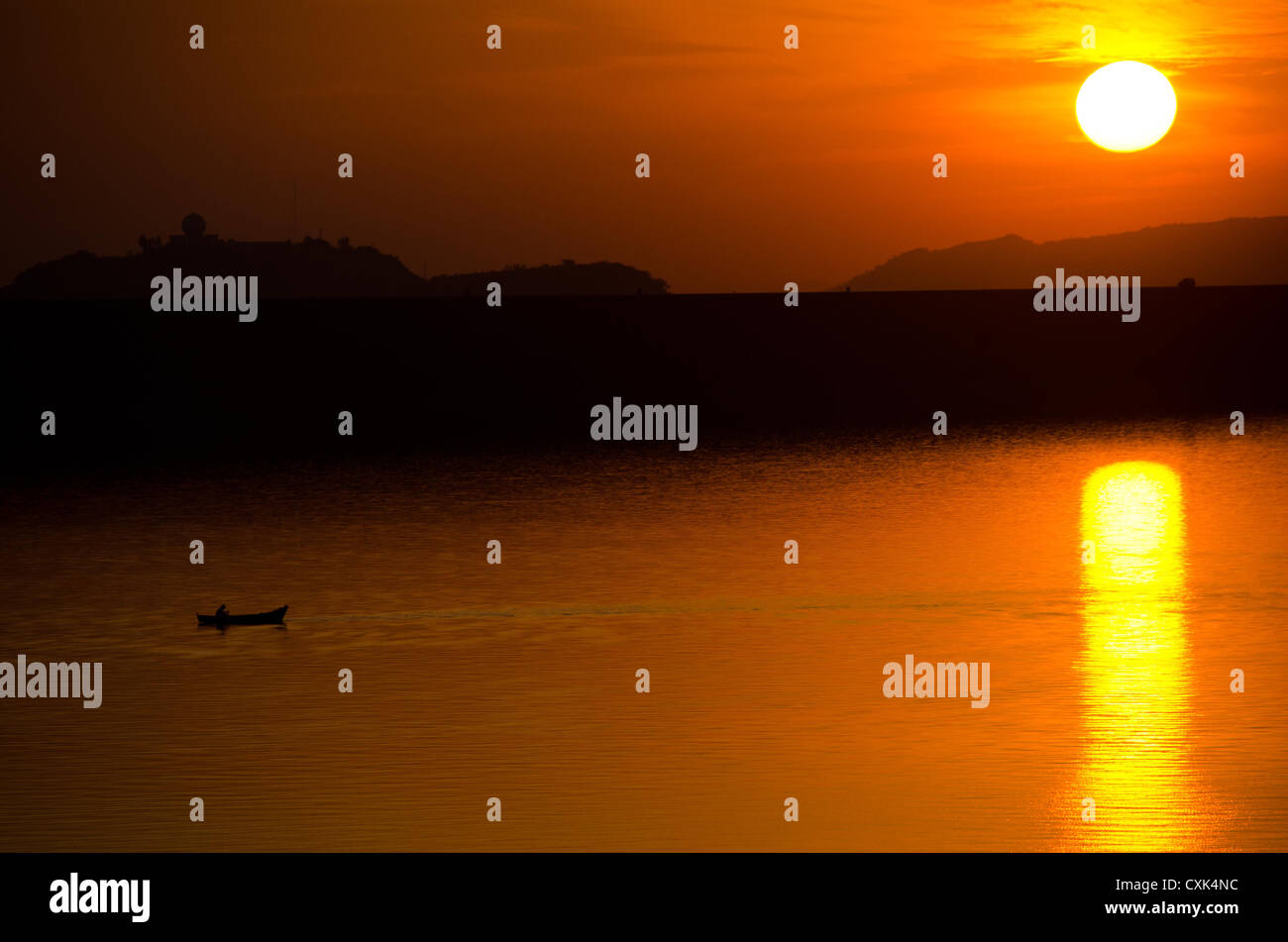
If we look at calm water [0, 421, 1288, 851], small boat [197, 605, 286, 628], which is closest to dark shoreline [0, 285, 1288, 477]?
calm water [0, 421, 1288, 851]

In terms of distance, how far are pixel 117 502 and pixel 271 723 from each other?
174ft

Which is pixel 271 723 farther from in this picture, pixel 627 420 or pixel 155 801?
pixel 627 420

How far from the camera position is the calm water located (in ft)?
91.9

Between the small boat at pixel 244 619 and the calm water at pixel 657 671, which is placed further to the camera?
the small boat at pixel 244 619

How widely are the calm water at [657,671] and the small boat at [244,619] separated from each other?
0.28 metres

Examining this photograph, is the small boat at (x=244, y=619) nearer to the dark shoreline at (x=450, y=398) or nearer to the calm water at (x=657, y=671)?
the calm water at (x=657, y=671)

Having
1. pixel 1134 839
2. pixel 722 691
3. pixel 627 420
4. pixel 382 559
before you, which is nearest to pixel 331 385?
pixel 627 420

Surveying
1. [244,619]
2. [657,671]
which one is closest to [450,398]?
[244,619]

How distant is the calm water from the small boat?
0.93ft

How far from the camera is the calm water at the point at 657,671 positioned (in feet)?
91.9

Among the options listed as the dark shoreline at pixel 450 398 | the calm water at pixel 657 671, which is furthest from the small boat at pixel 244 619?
the dark shoreline at pixel 450 398

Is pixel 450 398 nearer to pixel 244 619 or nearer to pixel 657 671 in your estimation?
Answer: pixel 244 619

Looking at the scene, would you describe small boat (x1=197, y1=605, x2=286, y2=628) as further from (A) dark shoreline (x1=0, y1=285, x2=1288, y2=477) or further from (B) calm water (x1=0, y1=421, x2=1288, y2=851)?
(A) dark shoreline (x1=0, y1=285, x2=1288, y2=477)
